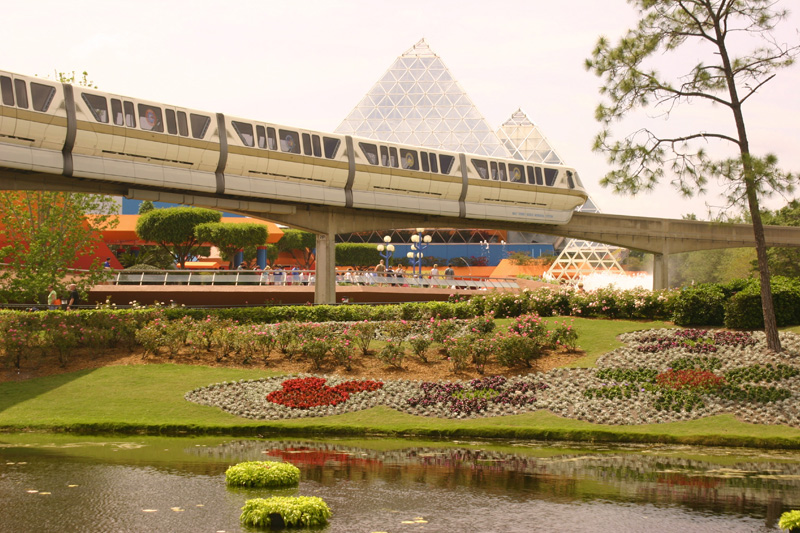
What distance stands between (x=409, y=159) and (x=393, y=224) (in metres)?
3.68

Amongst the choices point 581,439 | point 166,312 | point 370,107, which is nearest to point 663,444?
point 581,439

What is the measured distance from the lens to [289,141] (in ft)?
111

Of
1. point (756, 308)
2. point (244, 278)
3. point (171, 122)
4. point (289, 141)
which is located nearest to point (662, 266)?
point (756, 308)

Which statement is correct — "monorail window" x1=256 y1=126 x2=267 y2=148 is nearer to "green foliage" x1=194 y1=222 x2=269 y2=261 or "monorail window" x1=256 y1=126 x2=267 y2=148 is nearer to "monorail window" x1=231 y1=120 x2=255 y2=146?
"monorail window" x1=231 y1=120 x2=255 y2=146

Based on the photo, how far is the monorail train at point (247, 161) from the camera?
2756 centimetres

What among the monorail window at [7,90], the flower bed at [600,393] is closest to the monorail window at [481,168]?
the flower bed at [600,393]

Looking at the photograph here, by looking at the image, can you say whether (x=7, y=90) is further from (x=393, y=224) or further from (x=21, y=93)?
(x=393, y=224)

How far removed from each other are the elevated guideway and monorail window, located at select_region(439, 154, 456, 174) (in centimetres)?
271

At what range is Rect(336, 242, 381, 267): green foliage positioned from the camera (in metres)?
85.3

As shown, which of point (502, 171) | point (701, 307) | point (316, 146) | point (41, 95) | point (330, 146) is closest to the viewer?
point (41, 95)

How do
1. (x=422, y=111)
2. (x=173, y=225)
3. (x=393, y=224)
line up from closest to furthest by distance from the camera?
(x=393, y=224), (x=173, y=225), (x=422, y=111)

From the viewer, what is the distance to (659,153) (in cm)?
2491

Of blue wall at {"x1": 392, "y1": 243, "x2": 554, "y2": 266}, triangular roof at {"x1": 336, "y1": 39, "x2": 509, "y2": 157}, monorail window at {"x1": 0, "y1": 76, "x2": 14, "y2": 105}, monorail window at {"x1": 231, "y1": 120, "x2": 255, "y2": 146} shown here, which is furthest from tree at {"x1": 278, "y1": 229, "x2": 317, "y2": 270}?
monorail window at {"x1": 0, "y1": 76, "x2": 14, "y2": 105}

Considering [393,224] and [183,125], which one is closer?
[183,125]
